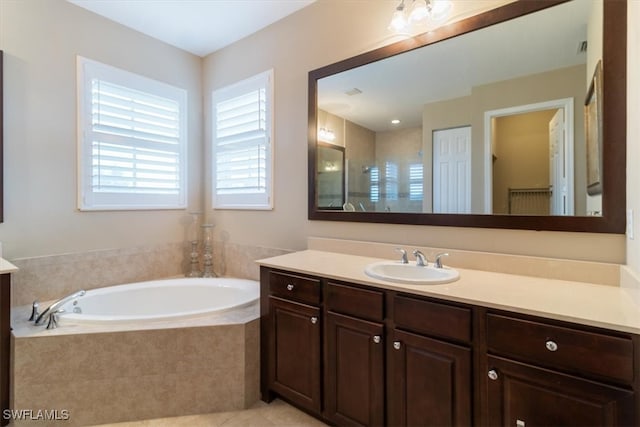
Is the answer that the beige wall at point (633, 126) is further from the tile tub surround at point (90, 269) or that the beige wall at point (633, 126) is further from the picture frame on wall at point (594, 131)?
the tile tub surround at point (90, 269)

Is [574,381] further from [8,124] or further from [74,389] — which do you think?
[8,124]

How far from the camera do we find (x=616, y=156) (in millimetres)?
1388

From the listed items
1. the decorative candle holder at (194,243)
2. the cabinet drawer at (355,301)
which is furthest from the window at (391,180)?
the decorative candle holder at (194,243)

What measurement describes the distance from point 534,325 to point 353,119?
169cm

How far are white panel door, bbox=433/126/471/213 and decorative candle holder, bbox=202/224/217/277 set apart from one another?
2217 millimetres

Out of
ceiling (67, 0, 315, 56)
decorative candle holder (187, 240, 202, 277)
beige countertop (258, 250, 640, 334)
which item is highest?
ceiling (67, 0, 315, 56)

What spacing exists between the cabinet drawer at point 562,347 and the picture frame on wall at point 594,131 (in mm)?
763

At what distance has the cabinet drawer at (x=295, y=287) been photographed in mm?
1743

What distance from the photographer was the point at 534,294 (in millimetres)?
1287

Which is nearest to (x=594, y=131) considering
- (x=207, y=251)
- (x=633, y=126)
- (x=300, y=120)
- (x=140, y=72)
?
(x=633, y=126)

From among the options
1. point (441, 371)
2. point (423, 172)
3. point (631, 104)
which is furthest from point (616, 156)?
point (441, 371)

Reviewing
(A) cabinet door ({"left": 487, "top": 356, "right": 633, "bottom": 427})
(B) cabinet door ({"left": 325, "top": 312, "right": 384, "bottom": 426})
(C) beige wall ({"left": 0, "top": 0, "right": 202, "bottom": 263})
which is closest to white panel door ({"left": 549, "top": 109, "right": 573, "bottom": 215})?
(A) cabinet door ({"left": 487, "top": 356, "right": 633, "bottom": 427})

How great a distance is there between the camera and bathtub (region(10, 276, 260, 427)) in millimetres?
1730

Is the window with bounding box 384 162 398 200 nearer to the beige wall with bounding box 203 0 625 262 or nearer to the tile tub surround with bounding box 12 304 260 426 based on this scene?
the beige wall with bounding box 203 0 625 262
